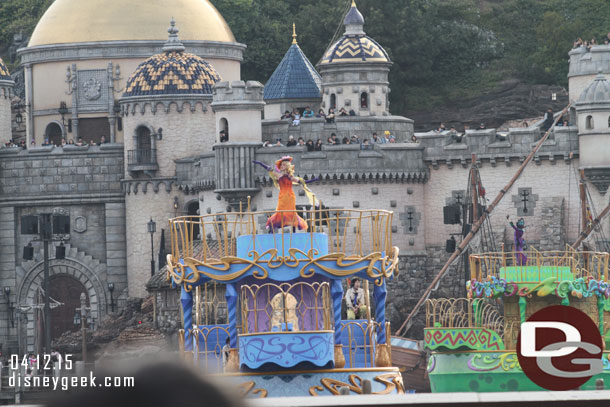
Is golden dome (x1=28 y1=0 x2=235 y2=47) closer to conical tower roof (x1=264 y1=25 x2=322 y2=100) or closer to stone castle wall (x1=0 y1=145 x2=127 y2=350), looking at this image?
conical tower roof (x1=264 y1=25 x2=322 y2=100)

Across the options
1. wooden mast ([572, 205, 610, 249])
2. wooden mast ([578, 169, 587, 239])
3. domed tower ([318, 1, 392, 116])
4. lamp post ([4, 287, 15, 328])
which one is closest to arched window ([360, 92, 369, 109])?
domed tower ([318, 1, 392, 116])

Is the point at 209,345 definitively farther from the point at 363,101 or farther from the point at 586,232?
the point at 363,101

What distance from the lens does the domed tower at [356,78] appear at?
→ 69.6 metres

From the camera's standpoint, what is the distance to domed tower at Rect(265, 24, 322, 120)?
75.1 metres

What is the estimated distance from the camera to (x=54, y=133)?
81125 mm

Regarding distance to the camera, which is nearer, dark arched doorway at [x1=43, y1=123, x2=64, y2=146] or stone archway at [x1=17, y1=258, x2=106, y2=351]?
stone archway at [x1=17, y1=258, x2=106, y2=351]

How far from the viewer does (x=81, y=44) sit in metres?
79.3

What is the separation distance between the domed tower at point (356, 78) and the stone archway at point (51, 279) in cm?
1199

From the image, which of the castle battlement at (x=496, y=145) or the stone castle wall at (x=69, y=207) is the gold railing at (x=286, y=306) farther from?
the stone castle wall at (x=69, y=207)

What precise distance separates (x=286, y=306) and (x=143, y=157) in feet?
138

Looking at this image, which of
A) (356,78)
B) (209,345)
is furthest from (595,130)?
(209,345)
